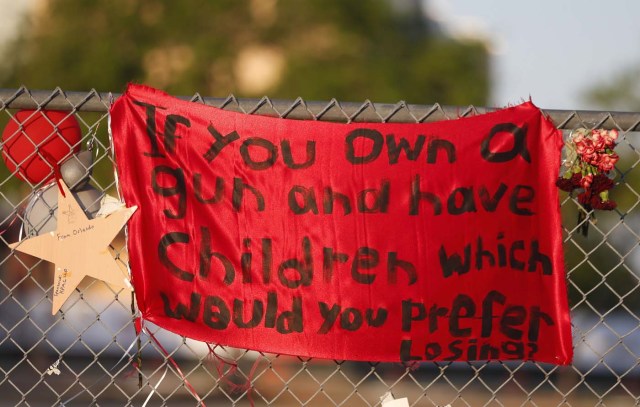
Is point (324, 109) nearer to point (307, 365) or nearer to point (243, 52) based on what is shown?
point (307, 365)

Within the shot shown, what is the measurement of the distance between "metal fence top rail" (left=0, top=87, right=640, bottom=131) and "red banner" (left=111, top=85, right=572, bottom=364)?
2.0 inches

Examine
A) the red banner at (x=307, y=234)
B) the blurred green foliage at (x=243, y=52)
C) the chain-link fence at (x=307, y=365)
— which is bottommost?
the chain-link fence at (x=307, y=365)

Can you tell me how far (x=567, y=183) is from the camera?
9.13ft

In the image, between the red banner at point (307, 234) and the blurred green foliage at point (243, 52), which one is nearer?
the red banner at point (307, 234)

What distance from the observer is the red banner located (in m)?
2.69

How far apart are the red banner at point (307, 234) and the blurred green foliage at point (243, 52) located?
11475 mm

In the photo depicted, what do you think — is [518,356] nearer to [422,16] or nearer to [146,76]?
[146,76]

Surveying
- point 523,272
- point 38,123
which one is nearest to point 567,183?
point 523,272

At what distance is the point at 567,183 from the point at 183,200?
1182 mm

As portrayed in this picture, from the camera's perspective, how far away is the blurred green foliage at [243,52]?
14.4 meters

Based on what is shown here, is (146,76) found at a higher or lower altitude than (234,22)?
lower

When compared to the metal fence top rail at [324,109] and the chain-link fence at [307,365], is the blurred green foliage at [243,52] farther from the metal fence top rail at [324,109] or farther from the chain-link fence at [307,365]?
the metal fence top rail at [324,109]

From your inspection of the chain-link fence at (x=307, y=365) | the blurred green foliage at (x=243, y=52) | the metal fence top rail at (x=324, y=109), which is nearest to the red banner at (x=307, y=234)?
the metal fence top rail at (x=324, y=109)

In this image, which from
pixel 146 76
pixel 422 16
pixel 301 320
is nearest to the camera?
pixel 301 320
